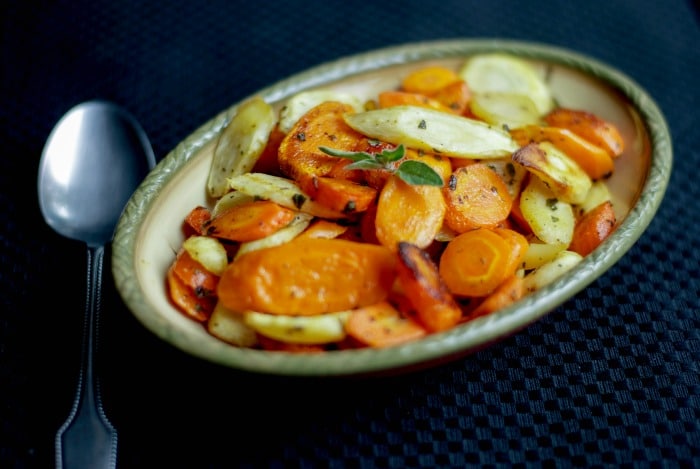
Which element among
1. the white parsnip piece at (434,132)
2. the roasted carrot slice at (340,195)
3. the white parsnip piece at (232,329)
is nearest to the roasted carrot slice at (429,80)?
the white parsnip piece at (434,132)

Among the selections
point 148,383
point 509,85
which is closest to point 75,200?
point 148,383

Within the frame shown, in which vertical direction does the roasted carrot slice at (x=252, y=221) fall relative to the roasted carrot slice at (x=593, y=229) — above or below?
above

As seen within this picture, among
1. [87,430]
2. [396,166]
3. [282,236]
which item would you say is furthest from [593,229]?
[87,430]

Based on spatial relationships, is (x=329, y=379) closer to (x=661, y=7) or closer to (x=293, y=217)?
(x=293, y=217)

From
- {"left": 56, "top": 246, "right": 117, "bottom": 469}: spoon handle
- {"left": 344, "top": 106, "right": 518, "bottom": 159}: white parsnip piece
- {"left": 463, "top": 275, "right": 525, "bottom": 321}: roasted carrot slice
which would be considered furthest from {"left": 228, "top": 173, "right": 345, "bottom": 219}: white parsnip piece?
{"left": 56, "top": 246, "right": 117, "bottom": 469}: spoon handle

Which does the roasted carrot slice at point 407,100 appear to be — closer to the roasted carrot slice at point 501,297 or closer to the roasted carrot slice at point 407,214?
the roasted carrot slice at point 407,214
